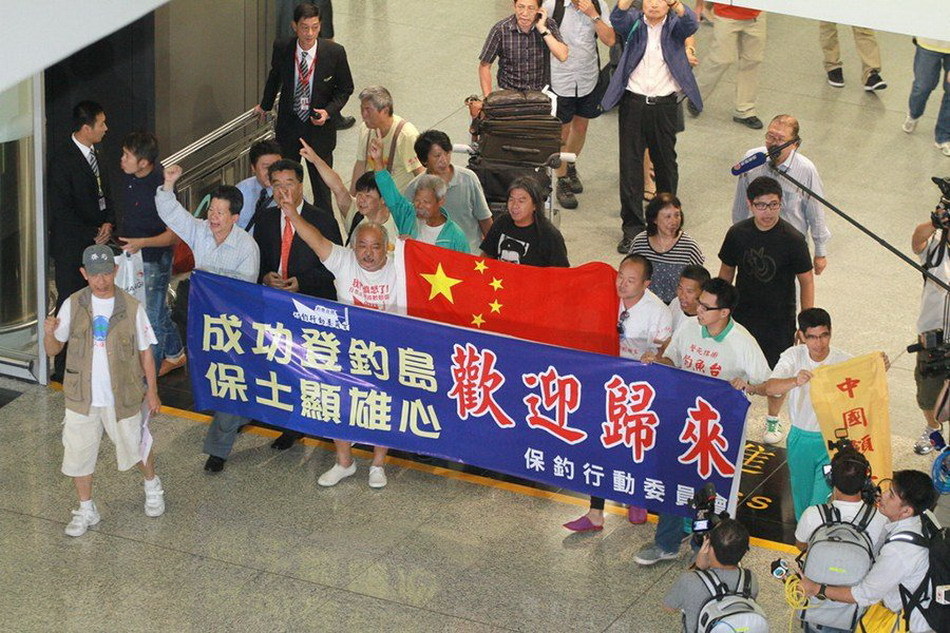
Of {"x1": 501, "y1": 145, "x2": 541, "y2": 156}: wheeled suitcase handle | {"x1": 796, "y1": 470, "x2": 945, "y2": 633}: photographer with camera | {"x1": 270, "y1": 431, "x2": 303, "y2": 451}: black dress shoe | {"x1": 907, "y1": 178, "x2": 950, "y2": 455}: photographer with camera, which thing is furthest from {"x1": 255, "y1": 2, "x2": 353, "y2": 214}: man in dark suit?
{"x1": 796, "y1": 470, "x2": 945, "y2": 633}: photographer with camera

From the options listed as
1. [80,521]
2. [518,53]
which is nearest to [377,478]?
[80,521]

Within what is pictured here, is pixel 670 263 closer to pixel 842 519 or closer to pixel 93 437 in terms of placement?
pixel 842 519

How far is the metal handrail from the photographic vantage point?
41.5 ft

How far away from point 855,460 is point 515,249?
318cm

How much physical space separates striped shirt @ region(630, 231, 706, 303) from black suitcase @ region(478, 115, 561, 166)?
1.46 metres

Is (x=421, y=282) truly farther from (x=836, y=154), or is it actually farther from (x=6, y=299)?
(x=836, y=154)

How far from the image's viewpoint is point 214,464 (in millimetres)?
10281

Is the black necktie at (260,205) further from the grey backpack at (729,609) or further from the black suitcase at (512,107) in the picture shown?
the grey backpack at (729,609)

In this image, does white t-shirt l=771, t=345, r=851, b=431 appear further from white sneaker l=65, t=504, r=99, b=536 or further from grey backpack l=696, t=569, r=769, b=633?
white sneaker l=65, t=504, r=99, b=536

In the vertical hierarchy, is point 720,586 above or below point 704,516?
below

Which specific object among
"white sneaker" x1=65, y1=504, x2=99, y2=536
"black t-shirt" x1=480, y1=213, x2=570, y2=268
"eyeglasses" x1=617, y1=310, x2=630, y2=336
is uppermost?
"black t-shirt" x1=480, y1=213, x2=570, y2=268

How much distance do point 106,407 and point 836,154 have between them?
342 inches

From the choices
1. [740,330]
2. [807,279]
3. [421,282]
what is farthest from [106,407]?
[807,279]

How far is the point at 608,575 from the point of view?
9320 mm
